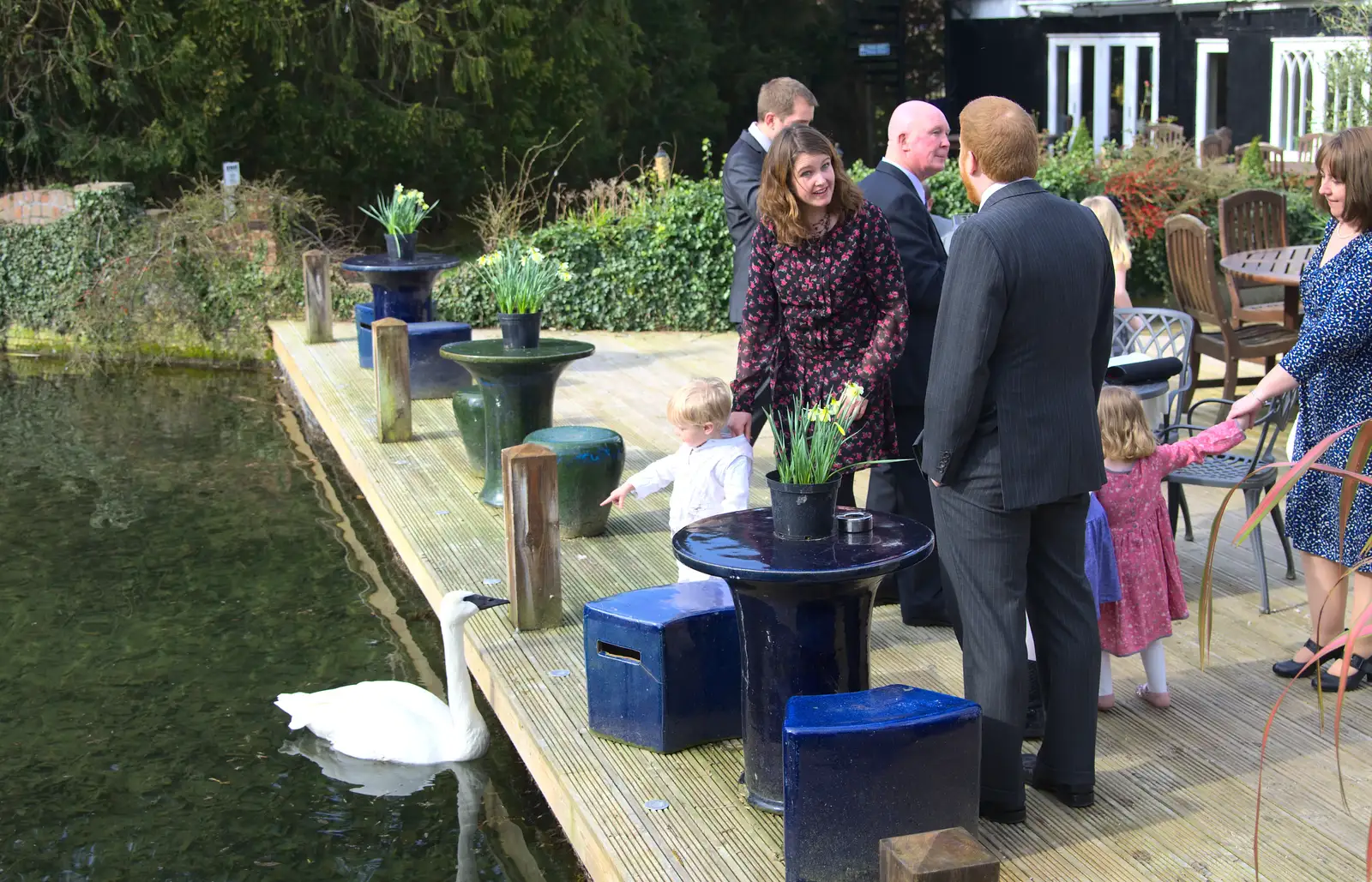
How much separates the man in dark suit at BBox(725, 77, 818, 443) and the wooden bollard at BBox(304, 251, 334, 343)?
661 centimetres

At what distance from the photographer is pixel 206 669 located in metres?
6.14

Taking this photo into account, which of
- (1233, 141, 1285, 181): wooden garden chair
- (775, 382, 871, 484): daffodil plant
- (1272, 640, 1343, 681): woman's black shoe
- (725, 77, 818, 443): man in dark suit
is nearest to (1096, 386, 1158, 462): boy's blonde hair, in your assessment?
(1272, 640, 1343, 681): woman's black shoe

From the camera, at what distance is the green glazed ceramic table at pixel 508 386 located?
22.2 feet

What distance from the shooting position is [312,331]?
11945 mm

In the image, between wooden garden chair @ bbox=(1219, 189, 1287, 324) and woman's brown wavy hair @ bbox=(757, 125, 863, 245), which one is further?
wooden garden chair @ bbox=(1219, 189, 1287, 324)

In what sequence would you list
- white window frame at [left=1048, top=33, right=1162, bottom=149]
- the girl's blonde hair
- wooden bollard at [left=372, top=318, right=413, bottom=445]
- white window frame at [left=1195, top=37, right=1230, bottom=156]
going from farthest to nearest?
white window frame at [left=1048, top=33, right=1162, bottom=149] < white window frame at [left=1195, top=37, right=1230, bottom=156] < wooden bollard at [left=372, top=318, right=413, bottom=445] < the girl's blonde hair

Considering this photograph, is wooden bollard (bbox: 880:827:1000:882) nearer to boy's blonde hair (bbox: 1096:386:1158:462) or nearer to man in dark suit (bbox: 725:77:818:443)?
boy's blonde hair (bbox: 1096:386:1158:462)

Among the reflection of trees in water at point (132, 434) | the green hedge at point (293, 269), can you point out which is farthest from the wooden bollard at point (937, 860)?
the green hedge at point (293, 269)

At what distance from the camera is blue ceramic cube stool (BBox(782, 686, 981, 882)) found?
3.27 metres

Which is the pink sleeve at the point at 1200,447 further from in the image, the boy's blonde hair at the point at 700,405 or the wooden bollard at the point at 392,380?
the wooden bollard at the point at 392,380

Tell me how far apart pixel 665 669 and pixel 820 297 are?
127 cm

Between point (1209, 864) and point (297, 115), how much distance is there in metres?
17.0

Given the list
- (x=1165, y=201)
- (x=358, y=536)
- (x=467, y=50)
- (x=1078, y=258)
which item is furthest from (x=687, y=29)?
(x=1078, y=258)

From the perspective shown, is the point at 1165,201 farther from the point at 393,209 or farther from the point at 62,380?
the point at 62,380
